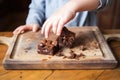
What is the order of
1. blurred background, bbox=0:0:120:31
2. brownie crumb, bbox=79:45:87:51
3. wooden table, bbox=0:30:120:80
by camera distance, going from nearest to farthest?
1. wooden table, bbox=0:30:120:80
2. brownie crumb, bbox=79:45:87:51
3. blurred background, bbox=0:0:120:31

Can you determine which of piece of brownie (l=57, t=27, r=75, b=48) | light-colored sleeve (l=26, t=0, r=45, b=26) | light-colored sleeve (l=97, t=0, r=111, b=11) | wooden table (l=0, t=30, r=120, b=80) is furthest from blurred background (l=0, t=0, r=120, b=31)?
wooden table (l=0, t=30, r=120, b=80)

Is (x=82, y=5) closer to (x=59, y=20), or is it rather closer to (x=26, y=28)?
(x=59, y=20)

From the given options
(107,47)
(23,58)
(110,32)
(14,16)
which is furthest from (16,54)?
(14,16)

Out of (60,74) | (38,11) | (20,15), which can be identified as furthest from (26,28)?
(20,15)

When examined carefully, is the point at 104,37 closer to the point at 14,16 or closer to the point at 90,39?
the point at 90,39

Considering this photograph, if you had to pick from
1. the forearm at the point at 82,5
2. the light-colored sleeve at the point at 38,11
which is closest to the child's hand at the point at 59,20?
the forearm at the point at 82,5

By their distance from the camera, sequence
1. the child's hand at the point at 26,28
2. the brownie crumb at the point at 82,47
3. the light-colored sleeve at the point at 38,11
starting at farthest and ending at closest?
1. the light-colored sleeve at the point at 38,11
2. the child's hand at the point at 26,28
3. the brownie crumb at the point at 82,47

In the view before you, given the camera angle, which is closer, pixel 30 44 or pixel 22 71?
pixel 22 71

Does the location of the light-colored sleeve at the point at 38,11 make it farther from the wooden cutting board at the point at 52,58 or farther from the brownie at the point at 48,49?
the brownie at the point at 48,49

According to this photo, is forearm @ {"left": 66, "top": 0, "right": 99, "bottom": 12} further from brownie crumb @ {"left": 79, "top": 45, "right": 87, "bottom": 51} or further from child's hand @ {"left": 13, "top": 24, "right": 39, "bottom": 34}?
child's hand @ {"left": 13, "top": 24, "right": 39, "bottom": 34}
